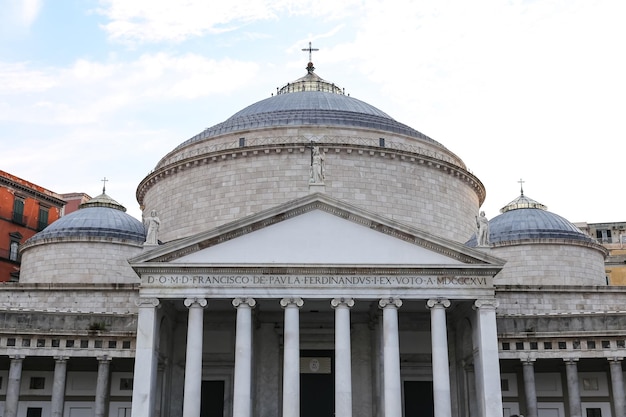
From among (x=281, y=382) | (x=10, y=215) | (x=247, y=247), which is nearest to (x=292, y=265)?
(x=247, y=247)

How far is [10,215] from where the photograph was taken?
192ft

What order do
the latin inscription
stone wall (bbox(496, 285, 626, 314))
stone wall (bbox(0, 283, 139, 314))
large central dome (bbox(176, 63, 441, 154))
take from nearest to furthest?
the latin inscription, stone wall (bbox(496, 285, 626, 314)), stone wall (bbox(0, 283, 139, 314)), large central dome (bbox(176, 63, 441, 154))

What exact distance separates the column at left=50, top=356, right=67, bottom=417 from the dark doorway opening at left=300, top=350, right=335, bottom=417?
34.1 ft

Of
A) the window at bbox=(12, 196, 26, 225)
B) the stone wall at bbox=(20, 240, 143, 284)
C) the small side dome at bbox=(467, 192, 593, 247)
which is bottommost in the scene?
the stone wall at bbox=(20, 240, 143, 284)

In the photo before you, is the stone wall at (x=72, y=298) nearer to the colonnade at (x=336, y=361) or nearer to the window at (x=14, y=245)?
the colonnade at (x=336, y=361)

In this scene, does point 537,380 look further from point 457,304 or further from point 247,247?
point 247,247

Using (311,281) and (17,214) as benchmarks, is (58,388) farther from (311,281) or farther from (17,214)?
(17,214)

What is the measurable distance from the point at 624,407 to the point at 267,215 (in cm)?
1699

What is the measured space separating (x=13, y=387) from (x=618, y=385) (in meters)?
25.6

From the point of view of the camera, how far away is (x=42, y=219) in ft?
204

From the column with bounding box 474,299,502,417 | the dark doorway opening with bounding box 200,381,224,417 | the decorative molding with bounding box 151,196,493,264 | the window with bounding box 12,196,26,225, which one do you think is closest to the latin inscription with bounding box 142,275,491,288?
the decorative molding with bounding box 151,196,493,264

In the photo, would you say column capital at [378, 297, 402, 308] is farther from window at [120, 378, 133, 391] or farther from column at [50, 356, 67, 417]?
column at [50, 356, 67, 417]

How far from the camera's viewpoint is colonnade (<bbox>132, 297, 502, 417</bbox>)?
3027cm

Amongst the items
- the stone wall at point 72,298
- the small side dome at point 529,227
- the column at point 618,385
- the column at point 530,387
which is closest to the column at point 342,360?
the column at point 530,387
